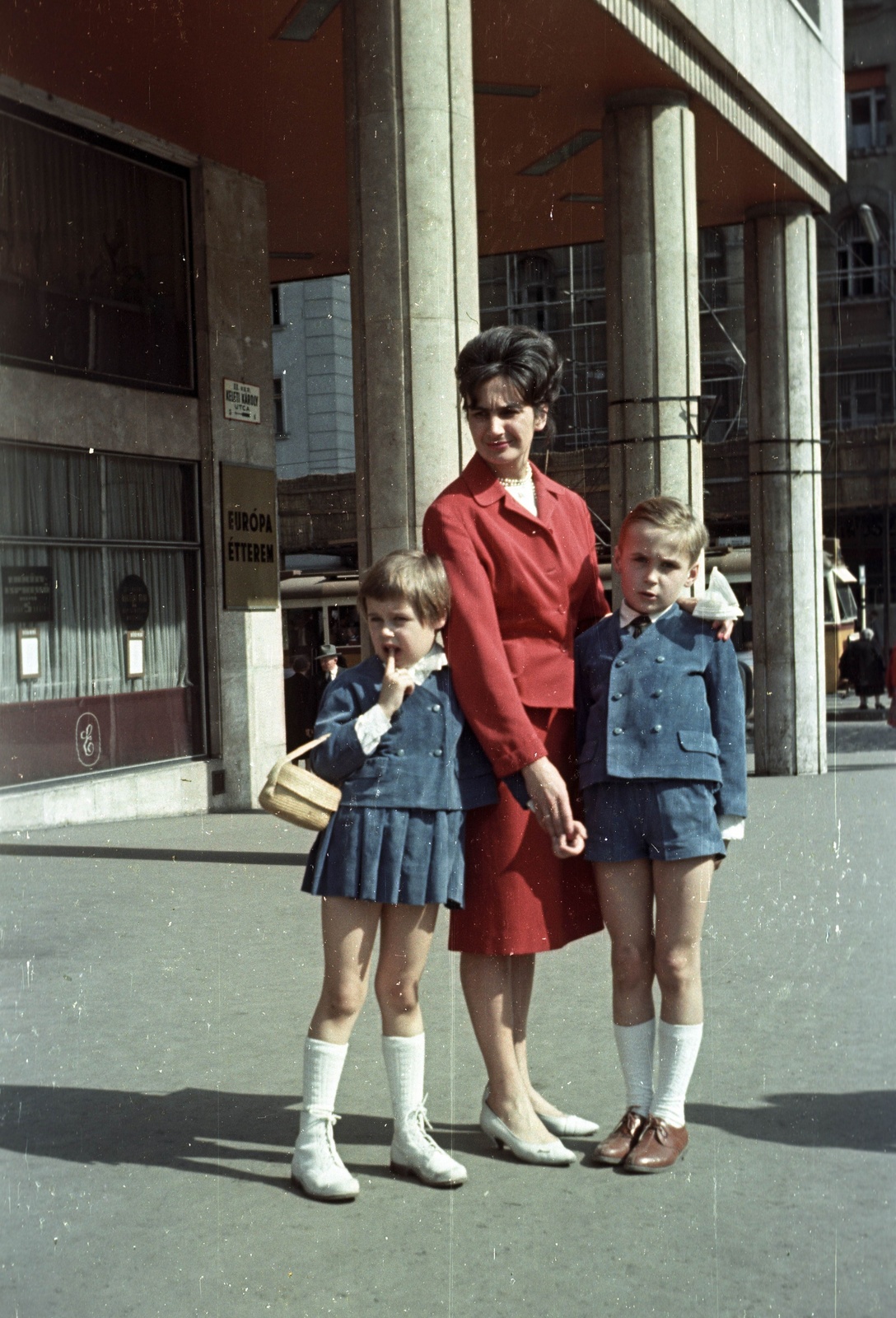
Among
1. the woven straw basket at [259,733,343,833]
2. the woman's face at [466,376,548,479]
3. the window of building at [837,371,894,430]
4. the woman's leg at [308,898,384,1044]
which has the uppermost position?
the window of building at [837,371,894,430]

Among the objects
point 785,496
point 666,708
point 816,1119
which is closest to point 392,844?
point 666,708

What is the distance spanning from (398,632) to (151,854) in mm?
6845

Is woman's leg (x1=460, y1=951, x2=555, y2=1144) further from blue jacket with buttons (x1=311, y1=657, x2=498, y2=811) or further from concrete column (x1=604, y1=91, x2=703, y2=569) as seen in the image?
concrete column (x1=604, y1=91, x2=703, y2=569)

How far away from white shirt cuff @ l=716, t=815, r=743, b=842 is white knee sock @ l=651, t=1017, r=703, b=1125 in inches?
20.3

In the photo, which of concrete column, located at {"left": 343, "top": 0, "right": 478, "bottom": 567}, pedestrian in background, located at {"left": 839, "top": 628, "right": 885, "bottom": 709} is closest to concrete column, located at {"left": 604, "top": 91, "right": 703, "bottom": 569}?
concrete column, located at {"left": 343, "top": 0, "right": 478, "bottom": 567}

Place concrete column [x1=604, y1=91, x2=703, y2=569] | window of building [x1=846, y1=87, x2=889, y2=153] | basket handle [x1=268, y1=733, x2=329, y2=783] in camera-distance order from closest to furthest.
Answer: basket handle [x1=268, y1=733, x2=329, y2=783], concrete column [x1=604, y1=91, x2=703, y2=569], window of building [x1=846, y1=87, x2=889, y2=153]

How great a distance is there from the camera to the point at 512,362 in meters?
4.06

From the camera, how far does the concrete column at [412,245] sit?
26.1 feet

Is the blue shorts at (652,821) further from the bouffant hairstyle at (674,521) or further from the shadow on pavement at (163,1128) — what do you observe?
the shadow on pavement at (163,1128)

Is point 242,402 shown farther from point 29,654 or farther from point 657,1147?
point 657,1147

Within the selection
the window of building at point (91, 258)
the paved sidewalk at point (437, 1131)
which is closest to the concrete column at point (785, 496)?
the window of building at point (91, 258)

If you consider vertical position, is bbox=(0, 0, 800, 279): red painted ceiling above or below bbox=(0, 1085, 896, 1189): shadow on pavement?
above

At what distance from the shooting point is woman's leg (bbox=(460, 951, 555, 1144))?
13.3ft

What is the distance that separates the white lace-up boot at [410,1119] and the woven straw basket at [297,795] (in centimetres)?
63
